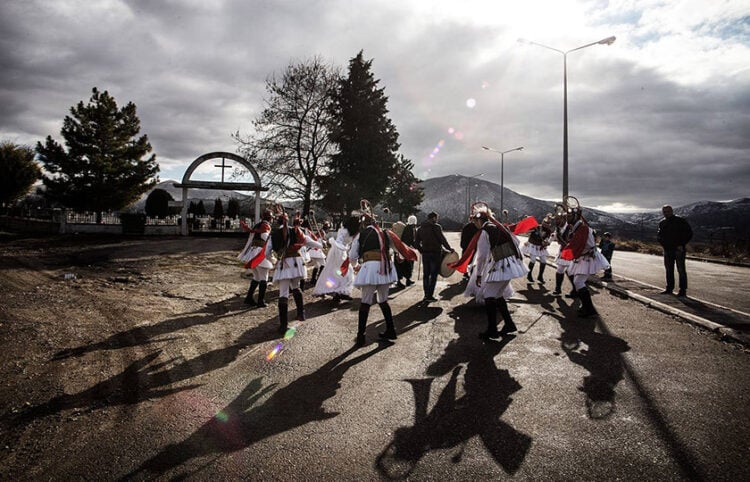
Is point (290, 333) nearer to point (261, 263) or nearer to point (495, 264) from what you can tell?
point (261, 263)

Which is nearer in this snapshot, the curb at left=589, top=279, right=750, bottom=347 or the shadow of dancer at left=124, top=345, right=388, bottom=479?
the shadow of dancer at left=124, top=345, right=388, bottom=479

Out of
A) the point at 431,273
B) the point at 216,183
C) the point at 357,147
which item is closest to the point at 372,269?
the point at 431,273

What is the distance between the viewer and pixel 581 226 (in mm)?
8062

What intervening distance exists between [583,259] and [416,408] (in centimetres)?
584

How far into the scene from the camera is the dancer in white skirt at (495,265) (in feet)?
20.3

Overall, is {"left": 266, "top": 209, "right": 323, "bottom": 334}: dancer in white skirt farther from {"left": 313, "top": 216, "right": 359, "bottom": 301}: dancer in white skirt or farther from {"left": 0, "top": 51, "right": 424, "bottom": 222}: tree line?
{"left": 0, "top": 51, "right": 424, "bottom": 222}: tree line

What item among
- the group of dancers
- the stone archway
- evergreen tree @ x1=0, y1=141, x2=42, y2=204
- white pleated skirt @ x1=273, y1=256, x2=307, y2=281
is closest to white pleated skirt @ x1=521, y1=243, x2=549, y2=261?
the group of dancers

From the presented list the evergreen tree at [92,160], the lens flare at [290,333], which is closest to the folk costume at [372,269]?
the lens flare at [290,333]

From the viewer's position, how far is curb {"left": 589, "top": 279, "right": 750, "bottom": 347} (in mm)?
5991

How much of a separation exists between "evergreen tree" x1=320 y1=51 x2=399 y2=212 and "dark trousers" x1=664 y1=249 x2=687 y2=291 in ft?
73.1

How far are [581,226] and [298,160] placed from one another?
24334mm

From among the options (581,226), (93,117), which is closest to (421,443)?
(581,226)

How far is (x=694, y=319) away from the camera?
714cm

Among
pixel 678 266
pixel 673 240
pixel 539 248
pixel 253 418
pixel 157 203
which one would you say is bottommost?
pixel 253 418
